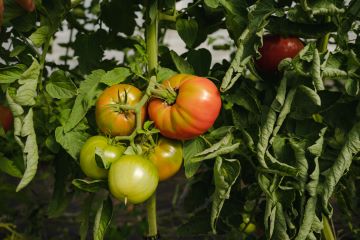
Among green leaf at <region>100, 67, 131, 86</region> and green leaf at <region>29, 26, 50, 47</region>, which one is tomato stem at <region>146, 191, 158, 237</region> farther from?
green leaf at <region>29, 26, 50, 47</region>

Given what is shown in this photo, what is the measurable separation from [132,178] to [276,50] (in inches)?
14.2

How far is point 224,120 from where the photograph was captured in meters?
0.96

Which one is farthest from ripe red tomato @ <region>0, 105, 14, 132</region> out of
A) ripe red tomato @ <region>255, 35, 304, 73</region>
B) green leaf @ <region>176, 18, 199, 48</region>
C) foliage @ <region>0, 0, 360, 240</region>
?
ripe red tomato @ <region>255, 35, 304, 73</region>

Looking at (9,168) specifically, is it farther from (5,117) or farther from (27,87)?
(27,87)

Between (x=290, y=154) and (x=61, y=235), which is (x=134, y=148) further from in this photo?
(x=61, y=235)

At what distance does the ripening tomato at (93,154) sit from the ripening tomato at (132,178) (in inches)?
1.0

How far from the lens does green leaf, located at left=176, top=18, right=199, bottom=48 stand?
2.98 ft

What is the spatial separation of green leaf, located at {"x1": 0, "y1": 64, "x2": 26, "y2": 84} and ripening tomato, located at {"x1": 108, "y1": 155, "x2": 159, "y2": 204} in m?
0.25

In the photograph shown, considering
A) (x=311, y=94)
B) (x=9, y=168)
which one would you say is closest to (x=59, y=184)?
(x=9, y=168)

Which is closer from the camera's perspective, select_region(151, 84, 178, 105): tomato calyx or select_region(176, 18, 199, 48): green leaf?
select_region(151, 84, 178, 105): tomato calyx

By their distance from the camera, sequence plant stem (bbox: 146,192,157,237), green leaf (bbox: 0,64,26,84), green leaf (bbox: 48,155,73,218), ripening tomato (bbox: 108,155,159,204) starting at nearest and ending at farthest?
ripening tomato (bbox: 108,155,159,204) < green leaf (bbox: 0,64,26,84) < plant stem (bbox: 146,192,157,237) < green leaf (bbox: 48,155,73,218)

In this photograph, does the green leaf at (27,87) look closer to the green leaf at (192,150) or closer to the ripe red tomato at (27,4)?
the ripe red tomato at (27,4)

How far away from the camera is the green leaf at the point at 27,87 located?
2.51ft

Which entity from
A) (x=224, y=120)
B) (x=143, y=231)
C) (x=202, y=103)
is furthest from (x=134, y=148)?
(x=143, y=231)
